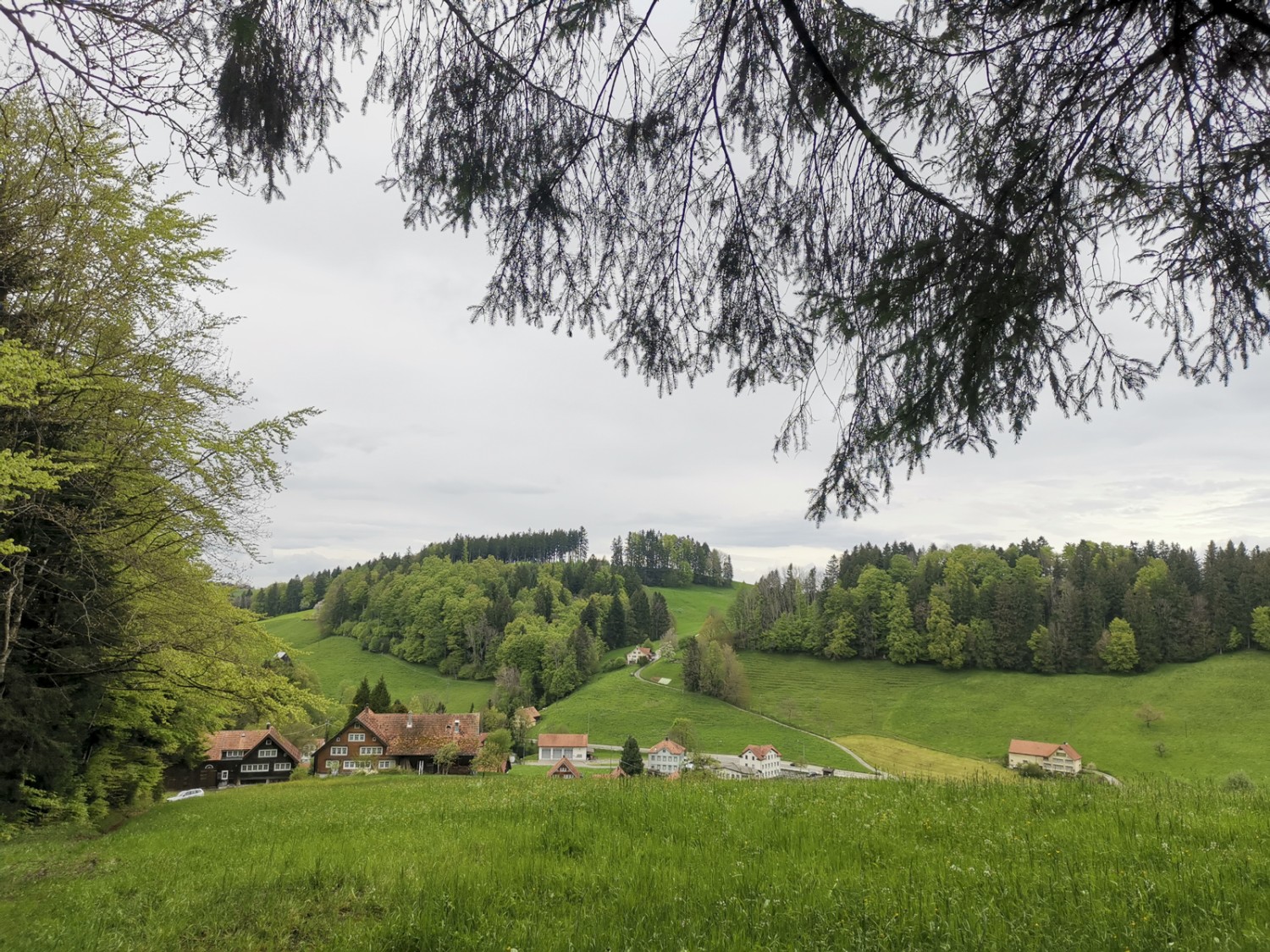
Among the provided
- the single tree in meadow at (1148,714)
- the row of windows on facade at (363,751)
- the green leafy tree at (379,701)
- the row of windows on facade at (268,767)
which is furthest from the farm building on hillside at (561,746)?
the single tree in meadow at (1148,714)

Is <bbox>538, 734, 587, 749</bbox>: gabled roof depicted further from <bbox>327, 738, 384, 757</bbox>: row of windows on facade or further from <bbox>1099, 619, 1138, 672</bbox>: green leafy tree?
<bbox>1099, 619, 1138, 672</bbox>: green leafy tree

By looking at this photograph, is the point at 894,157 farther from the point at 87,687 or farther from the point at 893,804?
the point at 87,687

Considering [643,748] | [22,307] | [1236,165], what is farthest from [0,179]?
[643,748]

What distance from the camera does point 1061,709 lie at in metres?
69.9

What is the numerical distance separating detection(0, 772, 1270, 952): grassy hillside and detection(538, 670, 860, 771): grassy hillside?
187 feet

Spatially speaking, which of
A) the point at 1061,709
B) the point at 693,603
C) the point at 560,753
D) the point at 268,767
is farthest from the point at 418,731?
the point at 693,603

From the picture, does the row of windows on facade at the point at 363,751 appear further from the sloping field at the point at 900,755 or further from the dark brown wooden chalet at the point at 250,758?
the sloping field at the point at 900,755

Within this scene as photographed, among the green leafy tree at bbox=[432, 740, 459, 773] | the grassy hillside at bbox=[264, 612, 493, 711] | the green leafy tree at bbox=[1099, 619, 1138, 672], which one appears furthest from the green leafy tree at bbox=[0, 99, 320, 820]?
the green leafy tree at bbox=[1099, 619, 1138, 672]

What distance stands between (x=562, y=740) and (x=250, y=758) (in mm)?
→ 31381

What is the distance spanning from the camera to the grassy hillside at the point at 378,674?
90250 mm

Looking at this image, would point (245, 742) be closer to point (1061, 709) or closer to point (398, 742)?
point (398, 742)

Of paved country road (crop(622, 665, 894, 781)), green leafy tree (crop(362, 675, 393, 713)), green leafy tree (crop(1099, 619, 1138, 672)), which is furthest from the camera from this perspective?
green leafy tree (crop(1099, 619, 1138, 672))

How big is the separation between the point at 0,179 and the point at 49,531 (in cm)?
742

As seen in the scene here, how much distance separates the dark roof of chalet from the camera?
52.2 metres
